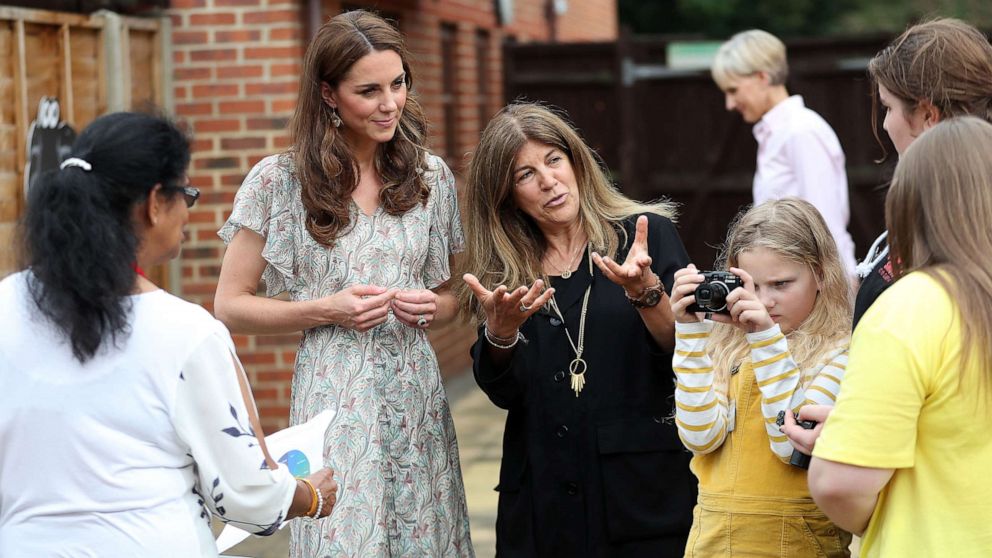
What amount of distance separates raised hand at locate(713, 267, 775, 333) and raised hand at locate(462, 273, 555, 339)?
47 centimetres

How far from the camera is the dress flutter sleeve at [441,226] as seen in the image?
3.60 metres

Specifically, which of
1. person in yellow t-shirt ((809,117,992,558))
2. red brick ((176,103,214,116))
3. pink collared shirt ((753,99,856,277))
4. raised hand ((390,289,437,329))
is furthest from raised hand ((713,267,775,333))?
red brick ((176,103,214,116))

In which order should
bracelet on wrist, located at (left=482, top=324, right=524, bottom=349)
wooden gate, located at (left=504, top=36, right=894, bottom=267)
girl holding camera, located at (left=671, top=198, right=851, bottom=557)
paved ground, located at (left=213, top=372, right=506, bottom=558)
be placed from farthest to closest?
1. wooden gate, located at (left=504, top=36, right=894, bottom=267)
2. paved ground, located at (left=213, top=372, right=506, bottom=558)
3. bracelet on wrist, located at (left=482, top=324, right=524, bottom=349)
4. girl holding camera, located at (left=671, top=198, right=851, bottom=557)

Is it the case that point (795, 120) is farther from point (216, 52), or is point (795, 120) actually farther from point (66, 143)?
point (66, 143)

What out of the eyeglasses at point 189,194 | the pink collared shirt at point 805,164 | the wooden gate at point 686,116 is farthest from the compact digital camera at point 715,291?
the wooden gate at point 686,116

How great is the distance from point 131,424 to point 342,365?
1161mm

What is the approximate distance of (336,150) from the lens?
350 cm

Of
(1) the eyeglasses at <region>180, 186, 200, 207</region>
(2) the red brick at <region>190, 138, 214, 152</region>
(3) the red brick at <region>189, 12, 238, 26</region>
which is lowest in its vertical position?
(1) the eyeglasses at <region>180, 186, 200, 207</region>

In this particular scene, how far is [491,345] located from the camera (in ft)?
10.8

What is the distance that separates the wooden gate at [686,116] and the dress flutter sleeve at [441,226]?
7.51m

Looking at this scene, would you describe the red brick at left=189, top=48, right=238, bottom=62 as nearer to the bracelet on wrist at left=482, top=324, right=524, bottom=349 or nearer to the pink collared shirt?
the pink collared shirt

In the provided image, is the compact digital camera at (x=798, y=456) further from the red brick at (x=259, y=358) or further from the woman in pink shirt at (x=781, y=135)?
the red brick at (x=259, y=358)

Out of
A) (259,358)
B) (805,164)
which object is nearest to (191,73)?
(259,358)

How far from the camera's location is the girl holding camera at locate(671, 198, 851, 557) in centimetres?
288
